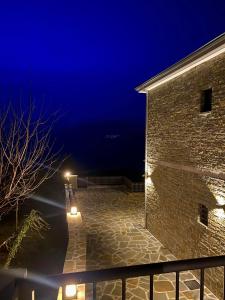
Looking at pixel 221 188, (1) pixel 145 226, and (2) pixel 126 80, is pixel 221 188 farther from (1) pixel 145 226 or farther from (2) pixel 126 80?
(2) pixel 126 80

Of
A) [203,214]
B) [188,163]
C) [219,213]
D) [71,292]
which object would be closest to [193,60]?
[188,163]

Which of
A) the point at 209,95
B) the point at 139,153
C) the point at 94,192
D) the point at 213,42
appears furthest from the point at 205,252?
the point at 139,153

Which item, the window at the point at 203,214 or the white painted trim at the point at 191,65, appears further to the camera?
the window at the point at 203,214

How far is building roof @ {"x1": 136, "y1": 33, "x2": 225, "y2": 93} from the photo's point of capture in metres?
6.35

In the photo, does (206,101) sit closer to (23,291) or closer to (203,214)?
(203,214)

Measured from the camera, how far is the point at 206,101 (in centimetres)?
781

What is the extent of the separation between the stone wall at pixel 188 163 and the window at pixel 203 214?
4.3 inches

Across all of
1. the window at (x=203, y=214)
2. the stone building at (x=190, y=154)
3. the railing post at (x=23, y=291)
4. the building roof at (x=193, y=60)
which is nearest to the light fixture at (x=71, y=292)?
the stone building at (x=190, y=154)

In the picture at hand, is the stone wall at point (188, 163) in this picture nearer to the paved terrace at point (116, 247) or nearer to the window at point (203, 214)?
the window at point (203, 214)

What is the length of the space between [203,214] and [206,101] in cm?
331

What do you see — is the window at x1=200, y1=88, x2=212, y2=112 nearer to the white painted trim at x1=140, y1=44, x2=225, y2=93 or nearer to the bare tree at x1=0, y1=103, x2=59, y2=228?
the white painted trim at x1=140, y1=44, x2=225, y2=93

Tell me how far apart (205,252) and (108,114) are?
245 feet

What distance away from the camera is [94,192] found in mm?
21281

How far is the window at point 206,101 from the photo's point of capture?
25.1 feet
